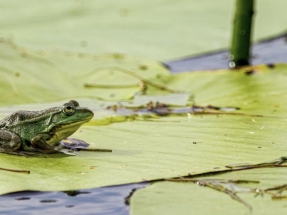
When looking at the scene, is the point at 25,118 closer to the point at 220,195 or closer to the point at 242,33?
the point at 220,195

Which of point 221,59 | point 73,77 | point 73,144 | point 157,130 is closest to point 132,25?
point 221,59

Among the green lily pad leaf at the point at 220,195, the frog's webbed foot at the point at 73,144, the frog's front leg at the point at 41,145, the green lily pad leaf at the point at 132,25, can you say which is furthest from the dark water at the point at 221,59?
the green lily pad leaf at the point at 220,195

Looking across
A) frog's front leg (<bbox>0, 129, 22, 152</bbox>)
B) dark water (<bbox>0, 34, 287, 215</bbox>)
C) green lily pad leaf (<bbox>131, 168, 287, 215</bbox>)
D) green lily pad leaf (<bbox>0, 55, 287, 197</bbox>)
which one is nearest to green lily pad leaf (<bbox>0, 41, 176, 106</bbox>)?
green lily pad leaf (<bbox>0, 55, 287, 197</bbox>)

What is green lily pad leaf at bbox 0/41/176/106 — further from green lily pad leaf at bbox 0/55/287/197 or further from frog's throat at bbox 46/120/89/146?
frog's throat at bbox 46/120/89/146

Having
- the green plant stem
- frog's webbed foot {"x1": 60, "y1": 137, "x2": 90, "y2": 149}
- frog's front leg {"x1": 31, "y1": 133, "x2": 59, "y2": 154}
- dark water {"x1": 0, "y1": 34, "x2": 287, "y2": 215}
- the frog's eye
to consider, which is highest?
the green plant stem

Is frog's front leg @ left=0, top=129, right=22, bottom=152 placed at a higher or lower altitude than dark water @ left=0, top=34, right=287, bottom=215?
higher

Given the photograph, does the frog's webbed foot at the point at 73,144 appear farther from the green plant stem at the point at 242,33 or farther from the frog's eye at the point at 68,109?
the green plant stem at the point at 242,33
